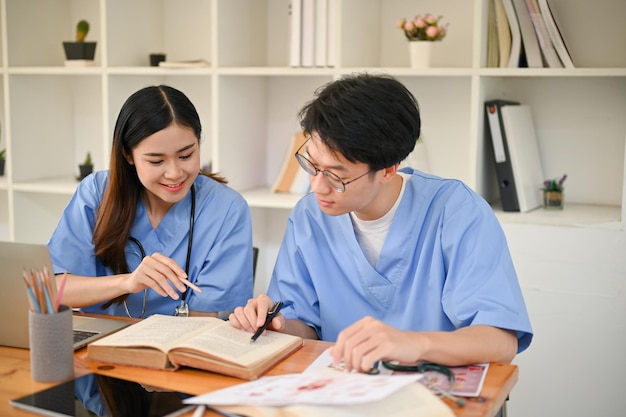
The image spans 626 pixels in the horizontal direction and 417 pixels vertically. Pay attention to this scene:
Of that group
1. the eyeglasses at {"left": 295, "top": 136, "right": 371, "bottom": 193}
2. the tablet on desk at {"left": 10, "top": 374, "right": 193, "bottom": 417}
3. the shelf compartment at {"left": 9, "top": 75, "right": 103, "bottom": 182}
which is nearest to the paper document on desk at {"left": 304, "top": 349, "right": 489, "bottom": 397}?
the tablet on desk at {"left": 10, "top": 374, "right": 193, "bottom": 417}

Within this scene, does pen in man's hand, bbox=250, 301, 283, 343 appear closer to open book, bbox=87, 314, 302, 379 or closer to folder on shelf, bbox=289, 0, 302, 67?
open book, bbox=87, 314, 302, 379

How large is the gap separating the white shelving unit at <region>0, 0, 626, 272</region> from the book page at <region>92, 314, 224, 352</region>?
47.8 inches

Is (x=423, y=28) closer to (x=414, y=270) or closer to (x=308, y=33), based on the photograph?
(x=308, y=33)

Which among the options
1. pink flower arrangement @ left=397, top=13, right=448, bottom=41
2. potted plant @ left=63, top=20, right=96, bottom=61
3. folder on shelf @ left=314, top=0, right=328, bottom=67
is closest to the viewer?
pink flower arrangement @ left=397, top=13, right=448, bottom=41

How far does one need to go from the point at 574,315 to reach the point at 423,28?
3.45 feet

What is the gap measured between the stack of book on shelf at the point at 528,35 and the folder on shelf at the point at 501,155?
149mm

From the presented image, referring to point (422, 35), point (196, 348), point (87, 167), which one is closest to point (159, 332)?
point (196, 348)

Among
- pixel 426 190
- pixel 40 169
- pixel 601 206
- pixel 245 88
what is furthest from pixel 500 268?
pixel 40 169

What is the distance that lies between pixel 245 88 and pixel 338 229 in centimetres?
139

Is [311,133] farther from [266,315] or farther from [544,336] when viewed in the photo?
[544,336]

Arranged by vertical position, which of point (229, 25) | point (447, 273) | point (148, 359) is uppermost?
point (229, 25)

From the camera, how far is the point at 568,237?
7.97 feet

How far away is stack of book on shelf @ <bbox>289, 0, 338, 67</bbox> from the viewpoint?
2.72m

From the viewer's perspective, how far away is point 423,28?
2.65 meters
